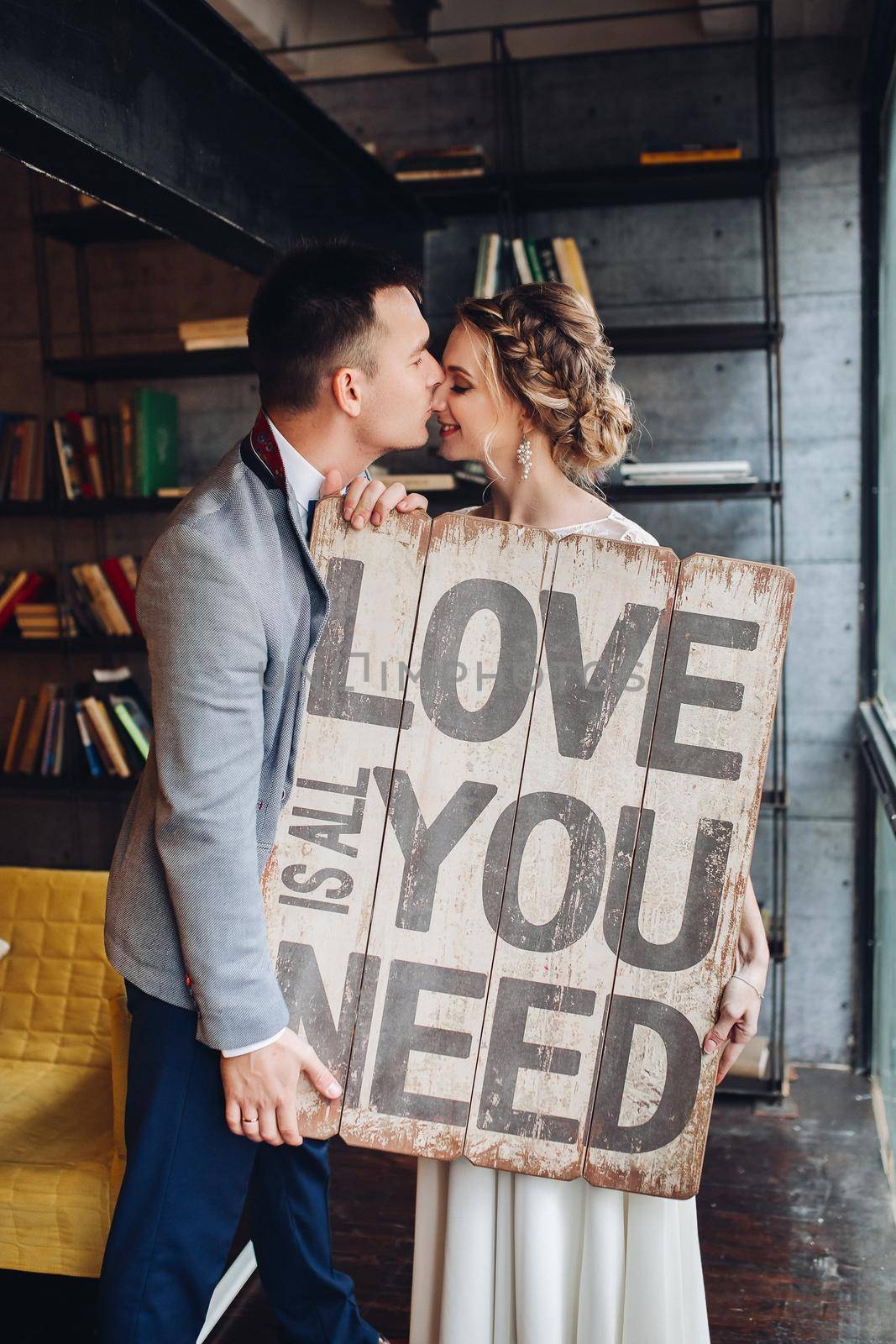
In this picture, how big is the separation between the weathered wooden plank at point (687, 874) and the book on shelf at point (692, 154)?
2.36 m

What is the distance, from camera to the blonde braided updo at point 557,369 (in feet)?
5.35

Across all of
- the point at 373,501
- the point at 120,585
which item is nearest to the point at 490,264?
the point at 120,585

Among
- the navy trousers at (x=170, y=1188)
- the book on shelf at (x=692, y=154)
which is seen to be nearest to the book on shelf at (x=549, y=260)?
the book on shelf at (x=692, y=154)

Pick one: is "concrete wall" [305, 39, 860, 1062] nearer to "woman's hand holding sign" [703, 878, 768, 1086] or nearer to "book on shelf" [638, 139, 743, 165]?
"book on shelf" [638, 139, 743, 165]

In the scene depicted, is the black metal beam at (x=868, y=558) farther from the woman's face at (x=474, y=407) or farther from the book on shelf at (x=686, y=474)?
the woman's face at (x=474, y=407)

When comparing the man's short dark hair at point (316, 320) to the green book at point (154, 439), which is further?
the green book at point (154, 439)

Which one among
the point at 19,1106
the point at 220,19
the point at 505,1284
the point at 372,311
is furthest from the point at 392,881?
the point at 220,19

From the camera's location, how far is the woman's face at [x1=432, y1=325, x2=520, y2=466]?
1.66 meters

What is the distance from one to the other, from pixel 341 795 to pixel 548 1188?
1.92 ft

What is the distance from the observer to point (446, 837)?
137 cm

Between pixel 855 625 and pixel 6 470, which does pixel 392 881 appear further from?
pixel 6 470

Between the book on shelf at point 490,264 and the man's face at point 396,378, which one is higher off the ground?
the book on shelf at point 490,264

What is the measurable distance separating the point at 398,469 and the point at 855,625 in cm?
156

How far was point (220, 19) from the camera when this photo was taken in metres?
2.05
